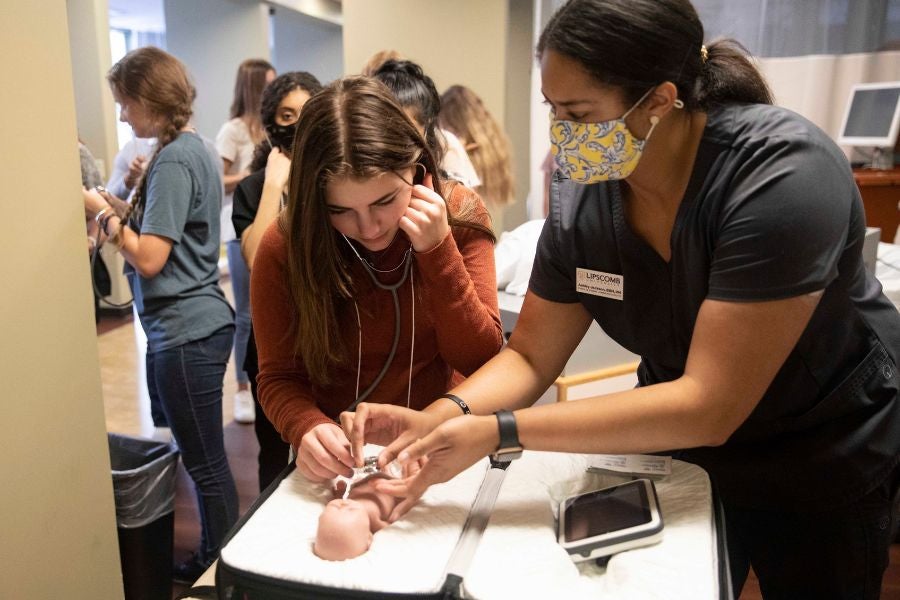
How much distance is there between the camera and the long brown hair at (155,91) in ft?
6.88

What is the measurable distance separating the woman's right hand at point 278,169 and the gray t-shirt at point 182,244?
17 cm

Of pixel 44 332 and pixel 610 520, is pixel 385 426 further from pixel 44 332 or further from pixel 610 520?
pixel 44 332

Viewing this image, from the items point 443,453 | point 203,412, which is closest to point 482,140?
point 203,412

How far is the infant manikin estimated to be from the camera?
86 centimetres

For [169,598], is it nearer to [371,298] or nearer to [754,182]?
[371,298]

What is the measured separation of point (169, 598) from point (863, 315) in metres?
1.88

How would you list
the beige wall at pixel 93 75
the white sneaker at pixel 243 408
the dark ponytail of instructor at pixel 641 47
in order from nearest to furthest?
the dark ponytail of instructor at pixel 641 47 < the white sneaker at pixel 243 408 < the beige wall at pixel 93 75

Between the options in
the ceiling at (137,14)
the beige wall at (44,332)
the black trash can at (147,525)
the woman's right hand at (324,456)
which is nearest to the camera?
the woman's right hand at (324,456)

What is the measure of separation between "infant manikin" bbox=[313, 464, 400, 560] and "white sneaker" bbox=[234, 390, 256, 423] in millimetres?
2801

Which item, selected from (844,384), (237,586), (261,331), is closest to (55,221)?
(261,331)

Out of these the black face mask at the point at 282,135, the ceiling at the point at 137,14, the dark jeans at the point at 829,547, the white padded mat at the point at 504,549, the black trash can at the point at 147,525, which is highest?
the ceiling at the point at 137,14

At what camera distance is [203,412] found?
214cm

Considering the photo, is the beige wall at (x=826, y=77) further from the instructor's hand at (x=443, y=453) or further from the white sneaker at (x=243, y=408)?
the instructor's hand at (x=443, y=453)

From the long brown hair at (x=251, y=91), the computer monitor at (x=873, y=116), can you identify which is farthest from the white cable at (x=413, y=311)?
the computer monitor at (x=873, y=116)
